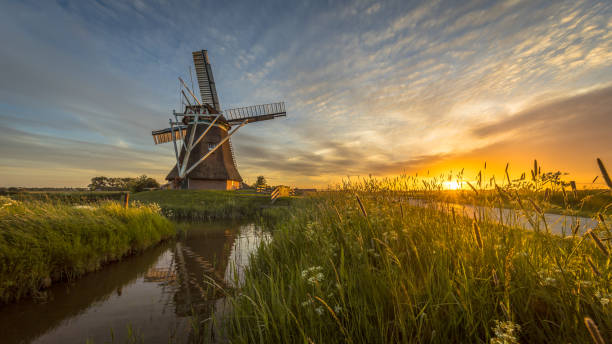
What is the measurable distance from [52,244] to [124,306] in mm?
2894

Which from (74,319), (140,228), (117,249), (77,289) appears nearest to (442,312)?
(74,319)

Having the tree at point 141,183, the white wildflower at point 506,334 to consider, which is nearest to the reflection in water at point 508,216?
the white wildflower at point 506,334

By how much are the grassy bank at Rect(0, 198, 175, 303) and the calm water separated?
38 cm

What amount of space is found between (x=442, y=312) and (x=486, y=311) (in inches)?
13.6

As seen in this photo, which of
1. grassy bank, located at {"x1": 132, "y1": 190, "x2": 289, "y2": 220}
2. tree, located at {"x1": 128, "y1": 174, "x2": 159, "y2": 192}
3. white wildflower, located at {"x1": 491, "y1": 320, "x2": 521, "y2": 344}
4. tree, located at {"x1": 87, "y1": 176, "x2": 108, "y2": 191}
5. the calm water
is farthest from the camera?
tree, located at {"x1": 87, "y1": 176, "x2": 108, "y2": 191}

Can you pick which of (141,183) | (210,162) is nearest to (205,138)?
(210,162)

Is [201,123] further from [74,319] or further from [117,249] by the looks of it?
[74,319]

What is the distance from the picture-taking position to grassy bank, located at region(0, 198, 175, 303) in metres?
5.18

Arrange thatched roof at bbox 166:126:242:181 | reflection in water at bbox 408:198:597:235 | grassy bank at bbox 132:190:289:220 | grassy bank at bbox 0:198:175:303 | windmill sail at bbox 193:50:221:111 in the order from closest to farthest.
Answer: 1. reflection in water at bbox 408:198:597:235
2. grassy bank at bbox 0:198:175:303
3. grassy bank at bbox 132:190:289:220
4. thatched roof at bbox 166:126:242:181
5. windmill sail at bbox 193:50:221:111

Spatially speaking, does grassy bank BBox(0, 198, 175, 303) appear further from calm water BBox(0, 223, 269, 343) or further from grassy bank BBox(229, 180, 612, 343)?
grassy bank BBox(229, 180, 612, 343)

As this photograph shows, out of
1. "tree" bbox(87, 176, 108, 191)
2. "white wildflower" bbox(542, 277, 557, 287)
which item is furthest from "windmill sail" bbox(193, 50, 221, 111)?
"tree" bbox(87, 176, 108, 191)

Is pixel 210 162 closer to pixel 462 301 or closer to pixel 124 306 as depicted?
pixel 124 306

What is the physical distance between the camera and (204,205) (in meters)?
21.3

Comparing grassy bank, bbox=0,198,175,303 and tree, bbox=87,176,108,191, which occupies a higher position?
tree, bbox=87,176,108,191
